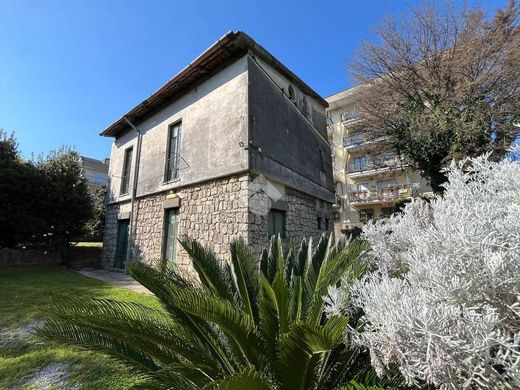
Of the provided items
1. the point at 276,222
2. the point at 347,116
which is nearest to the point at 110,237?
the point at 276,222

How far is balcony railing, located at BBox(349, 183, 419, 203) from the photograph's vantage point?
74.7 ft

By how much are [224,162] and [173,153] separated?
3.44 meters

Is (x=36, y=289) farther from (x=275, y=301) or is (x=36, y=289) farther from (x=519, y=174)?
(x=519, y=174)

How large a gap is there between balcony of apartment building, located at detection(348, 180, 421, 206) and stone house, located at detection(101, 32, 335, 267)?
13268 mm

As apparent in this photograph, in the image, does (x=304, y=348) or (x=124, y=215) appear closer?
(x=304, y=348)

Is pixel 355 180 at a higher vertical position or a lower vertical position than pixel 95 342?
higher

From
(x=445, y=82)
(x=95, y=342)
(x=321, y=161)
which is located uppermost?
(x=445, y=82)

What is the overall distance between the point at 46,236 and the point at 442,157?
1835 cm

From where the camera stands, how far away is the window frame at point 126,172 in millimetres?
12825

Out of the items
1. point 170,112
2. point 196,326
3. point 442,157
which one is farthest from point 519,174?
point 442,157

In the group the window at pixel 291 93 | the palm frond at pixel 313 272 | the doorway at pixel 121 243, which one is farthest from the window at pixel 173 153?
the palm frond at pixel 313 272

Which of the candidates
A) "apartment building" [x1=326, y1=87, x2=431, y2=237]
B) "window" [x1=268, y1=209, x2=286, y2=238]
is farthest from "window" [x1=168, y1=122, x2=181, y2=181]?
"apartment building" [x1=326, y1=87, x2=431, y2=237]

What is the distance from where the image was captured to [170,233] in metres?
9.87

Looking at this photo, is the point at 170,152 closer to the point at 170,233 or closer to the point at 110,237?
the point at 170,233
